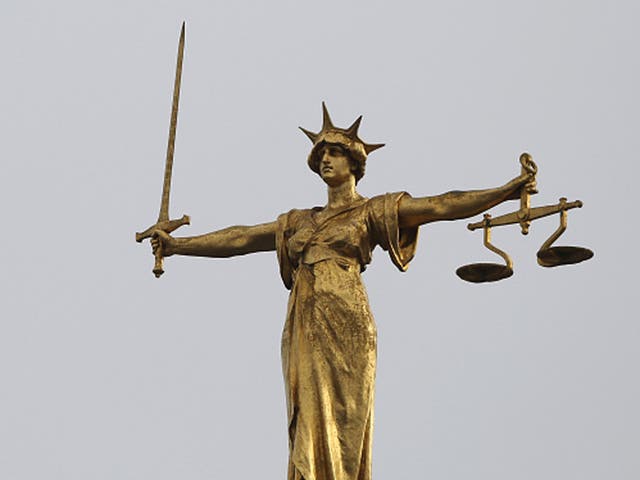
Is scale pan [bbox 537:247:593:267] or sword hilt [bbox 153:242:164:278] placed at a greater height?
sword hilt [bbox 153:242:164:278]

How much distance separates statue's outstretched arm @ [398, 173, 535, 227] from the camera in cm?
1587

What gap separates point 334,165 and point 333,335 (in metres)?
1.50

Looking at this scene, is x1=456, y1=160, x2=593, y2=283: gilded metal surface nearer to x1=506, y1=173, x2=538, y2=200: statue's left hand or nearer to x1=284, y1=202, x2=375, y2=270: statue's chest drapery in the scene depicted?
x1=506, y1=173, x2=538, y2=200: statue's left hand

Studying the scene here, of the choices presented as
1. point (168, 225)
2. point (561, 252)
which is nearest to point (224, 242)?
point (168, 225)

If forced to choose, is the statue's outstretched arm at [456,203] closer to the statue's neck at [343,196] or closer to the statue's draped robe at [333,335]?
the statue's draped robe at [333,335]

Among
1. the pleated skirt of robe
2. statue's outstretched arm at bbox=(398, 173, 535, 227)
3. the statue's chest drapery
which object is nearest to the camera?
the pleated skirt of robe

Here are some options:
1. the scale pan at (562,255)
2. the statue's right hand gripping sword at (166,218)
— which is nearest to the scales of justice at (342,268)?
the scale pan at (562,255)

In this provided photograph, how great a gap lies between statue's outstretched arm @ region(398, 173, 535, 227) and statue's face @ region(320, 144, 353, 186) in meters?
0.58

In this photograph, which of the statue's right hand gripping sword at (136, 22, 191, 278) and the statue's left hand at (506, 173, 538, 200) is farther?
the statue's right hand gripping sword at (136, 22, 191, 278)

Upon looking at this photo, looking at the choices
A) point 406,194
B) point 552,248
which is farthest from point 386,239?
point 552,248

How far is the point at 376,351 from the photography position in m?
16.0

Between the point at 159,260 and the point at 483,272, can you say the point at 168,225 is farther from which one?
the point at 483,272

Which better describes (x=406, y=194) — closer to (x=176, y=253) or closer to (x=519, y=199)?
(x=519, y=199)

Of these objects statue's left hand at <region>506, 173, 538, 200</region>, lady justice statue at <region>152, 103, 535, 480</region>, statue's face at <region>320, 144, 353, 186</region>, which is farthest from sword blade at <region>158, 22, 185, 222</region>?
statue's left hand at <region>506, 173, 538, 200</region>
